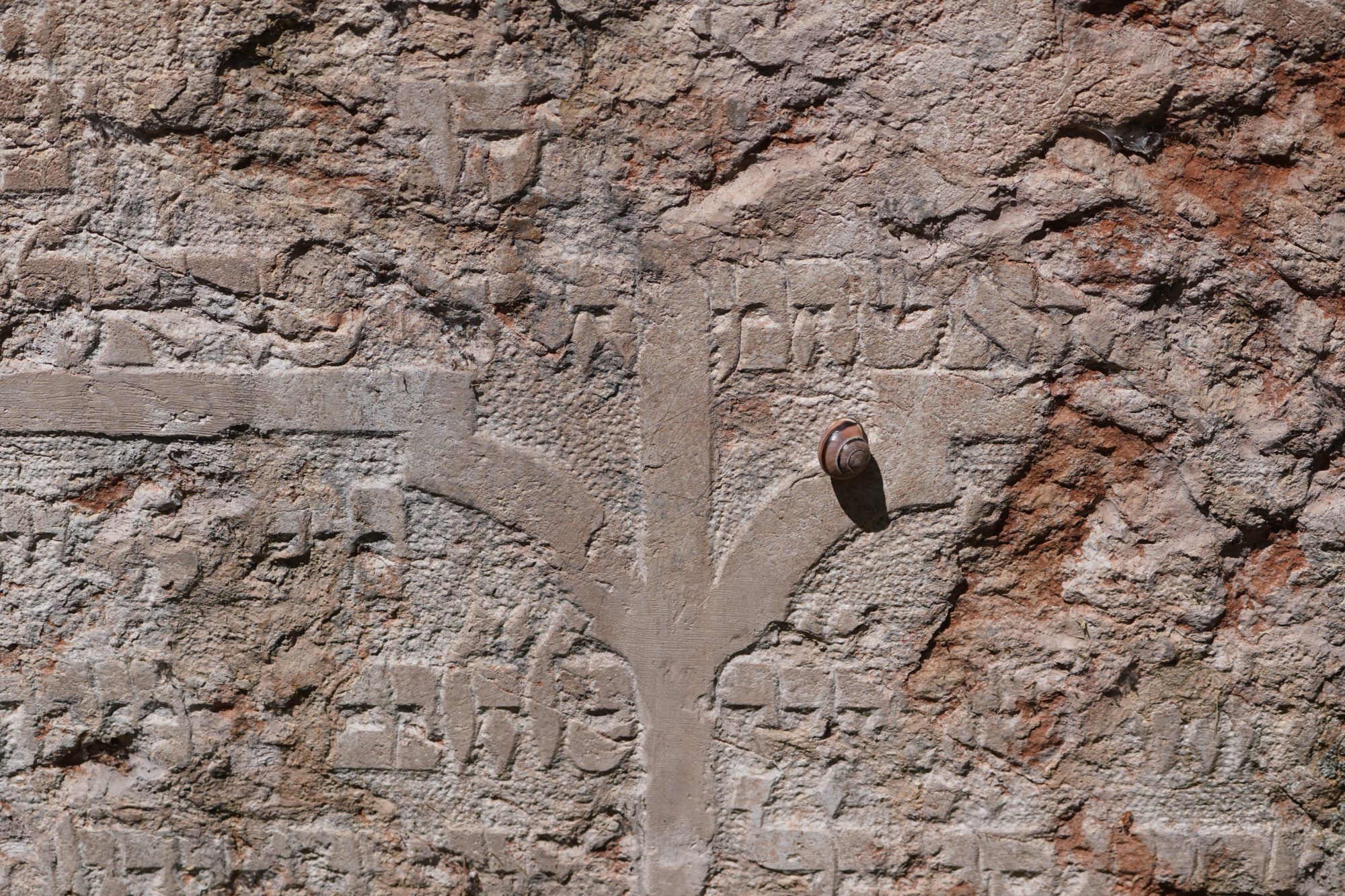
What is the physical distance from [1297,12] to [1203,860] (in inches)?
50.6

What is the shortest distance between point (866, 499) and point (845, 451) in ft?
0.48

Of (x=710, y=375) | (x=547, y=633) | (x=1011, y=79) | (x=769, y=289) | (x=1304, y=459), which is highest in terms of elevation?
(x=1011, y=79)

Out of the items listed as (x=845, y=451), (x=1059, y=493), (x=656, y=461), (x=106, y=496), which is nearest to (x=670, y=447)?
(x=656, y=461)

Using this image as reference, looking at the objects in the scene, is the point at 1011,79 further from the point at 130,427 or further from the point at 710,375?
the point at 130,427

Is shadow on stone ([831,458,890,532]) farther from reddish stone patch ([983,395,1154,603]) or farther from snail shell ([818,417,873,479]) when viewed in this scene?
reddish stone patch ([983,395,1154,603])

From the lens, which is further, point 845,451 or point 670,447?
point 670,447

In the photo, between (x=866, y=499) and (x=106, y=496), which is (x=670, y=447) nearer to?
(x=866, y=499)

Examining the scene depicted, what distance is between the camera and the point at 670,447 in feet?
5.39

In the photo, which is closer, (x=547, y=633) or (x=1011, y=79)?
(x=1011, y=79)

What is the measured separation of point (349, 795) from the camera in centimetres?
176

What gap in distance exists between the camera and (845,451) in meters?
1.52

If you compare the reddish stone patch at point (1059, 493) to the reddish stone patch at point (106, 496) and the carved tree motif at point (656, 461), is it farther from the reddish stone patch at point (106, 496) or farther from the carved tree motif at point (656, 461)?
the reddish stone patch at point (106, 496)

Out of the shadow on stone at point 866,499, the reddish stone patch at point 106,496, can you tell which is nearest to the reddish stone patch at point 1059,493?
the shadow on stone at point 866,499

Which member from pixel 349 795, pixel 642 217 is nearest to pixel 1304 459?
pixel 642 217
